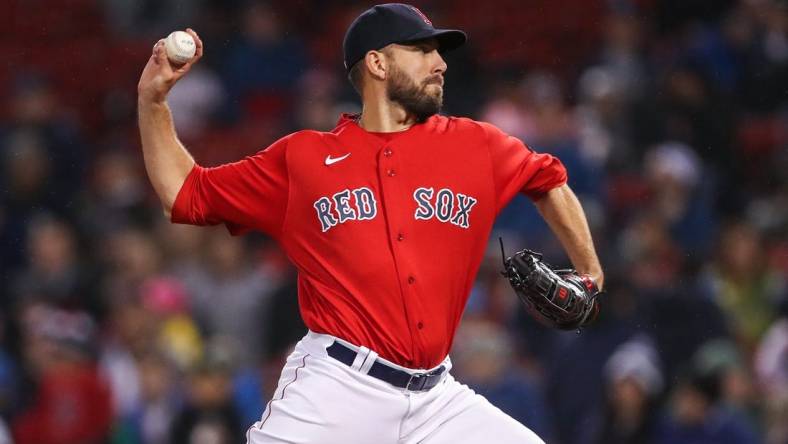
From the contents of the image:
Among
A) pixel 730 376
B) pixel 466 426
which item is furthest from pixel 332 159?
pixel 730 376

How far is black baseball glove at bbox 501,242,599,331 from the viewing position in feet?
17.3

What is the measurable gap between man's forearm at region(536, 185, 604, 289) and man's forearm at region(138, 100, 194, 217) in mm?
1314

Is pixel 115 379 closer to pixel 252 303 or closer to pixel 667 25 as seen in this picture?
pixel 252 303

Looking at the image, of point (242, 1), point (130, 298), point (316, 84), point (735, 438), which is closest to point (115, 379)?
point (130, 298)

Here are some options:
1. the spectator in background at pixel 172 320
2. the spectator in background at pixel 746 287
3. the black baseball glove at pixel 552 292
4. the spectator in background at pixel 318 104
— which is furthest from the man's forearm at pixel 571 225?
the spectator in background at pixel 318 104

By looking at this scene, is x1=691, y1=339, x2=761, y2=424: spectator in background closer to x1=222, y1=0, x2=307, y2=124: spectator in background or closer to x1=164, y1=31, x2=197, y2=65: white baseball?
x1=164, y1=31, x2=197, y2=65: white baseball

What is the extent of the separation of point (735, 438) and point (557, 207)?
3.04 m

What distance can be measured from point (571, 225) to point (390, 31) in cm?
96

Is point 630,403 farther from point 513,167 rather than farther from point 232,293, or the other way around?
point 513,167

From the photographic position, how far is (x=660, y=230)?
9.62 meters

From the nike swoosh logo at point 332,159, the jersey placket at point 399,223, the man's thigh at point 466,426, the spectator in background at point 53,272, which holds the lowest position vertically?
the spectator in background at point 53,272

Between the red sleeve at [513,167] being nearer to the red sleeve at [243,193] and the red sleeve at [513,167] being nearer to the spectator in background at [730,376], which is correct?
the red sleeve at [243,193]

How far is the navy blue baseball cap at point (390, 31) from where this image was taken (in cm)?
530

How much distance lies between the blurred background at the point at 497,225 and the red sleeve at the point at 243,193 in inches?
134
